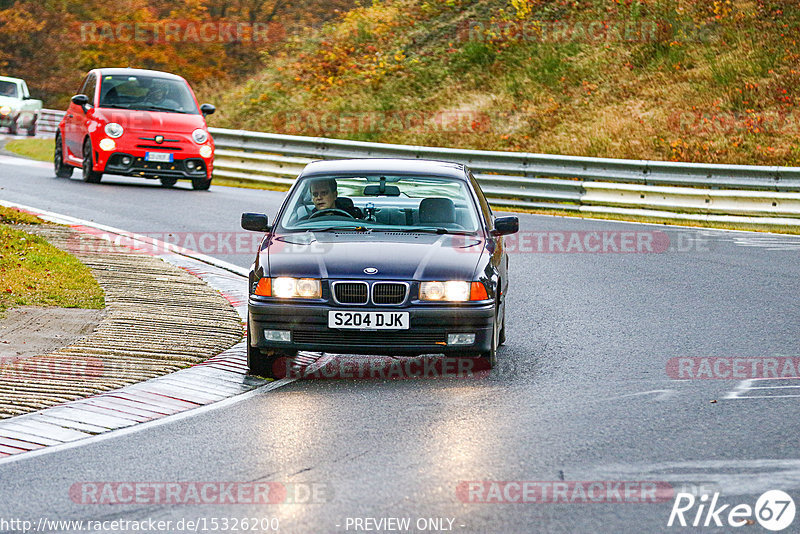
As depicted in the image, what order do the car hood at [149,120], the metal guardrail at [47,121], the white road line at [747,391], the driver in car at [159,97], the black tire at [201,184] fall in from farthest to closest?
the metal guardrail at [47,121]
the driver in car at [159,97]
the black tire at [201,184]
the car hood at [149,120]
the white road line at [747,391]

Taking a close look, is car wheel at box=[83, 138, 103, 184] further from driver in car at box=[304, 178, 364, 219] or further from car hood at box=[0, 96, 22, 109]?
car hood at box=[0, 96, 22, 109]

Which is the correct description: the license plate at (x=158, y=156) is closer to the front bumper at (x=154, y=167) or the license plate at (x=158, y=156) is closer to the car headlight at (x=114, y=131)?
the front bumper at (x=154, y=167)

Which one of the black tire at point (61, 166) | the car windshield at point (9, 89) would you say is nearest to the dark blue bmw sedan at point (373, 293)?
the black tire at point (61, 166)

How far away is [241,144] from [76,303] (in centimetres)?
1679

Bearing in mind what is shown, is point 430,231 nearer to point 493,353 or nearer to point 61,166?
point 493,353

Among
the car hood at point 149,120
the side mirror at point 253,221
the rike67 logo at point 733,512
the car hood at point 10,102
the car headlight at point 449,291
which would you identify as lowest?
the rike67 logo at point 733,512

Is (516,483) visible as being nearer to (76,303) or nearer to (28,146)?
(76,303)

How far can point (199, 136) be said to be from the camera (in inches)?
913

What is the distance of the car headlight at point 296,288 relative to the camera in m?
8.98

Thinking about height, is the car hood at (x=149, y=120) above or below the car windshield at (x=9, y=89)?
below

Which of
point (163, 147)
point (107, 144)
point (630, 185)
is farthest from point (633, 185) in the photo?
point (107, 144)

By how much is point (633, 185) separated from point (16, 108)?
83.1 feet

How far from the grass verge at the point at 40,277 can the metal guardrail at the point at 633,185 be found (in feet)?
34.7

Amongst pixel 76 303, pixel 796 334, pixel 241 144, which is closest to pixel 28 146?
pixel 241 144
